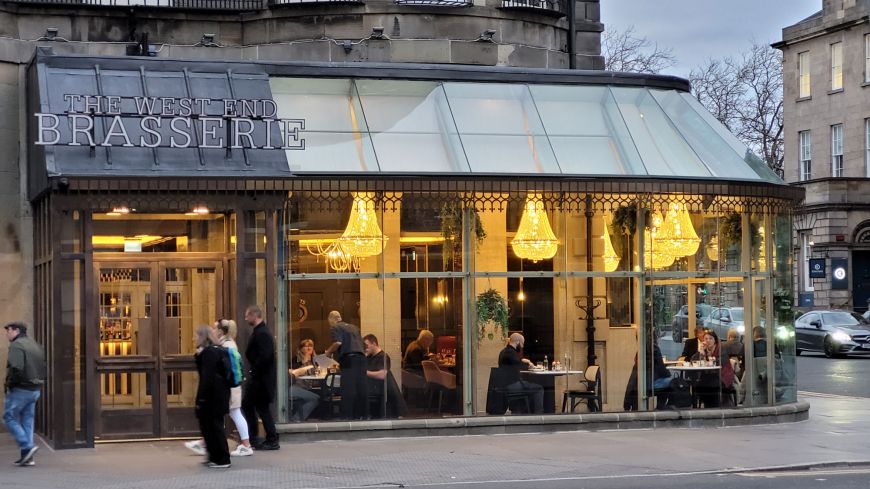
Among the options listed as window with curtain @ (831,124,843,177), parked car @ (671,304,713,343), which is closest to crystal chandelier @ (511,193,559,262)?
parked car @ (671,304,713,343)

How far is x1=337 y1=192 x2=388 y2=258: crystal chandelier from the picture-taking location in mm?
18391

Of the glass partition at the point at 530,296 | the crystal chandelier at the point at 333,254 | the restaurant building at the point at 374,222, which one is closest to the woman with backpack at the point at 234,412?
the restaurant building at the point at 374,222

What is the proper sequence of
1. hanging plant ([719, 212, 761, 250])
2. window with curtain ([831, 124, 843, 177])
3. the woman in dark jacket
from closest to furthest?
the woman in dark jacket → hanging plant ([719, 212, 761, 250]) → window with curtain ([831, 124, 843, 177])

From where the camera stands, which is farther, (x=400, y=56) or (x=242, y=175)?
(x=400, y=56)

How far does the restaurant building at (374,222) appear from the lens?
1741 cm

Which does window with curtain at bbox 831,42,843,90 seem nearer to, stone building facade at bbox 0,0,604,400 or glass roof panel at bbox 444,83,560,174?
stone building facade at bbox 0,0,604,400

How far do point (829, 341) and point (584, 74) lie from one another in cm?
2262

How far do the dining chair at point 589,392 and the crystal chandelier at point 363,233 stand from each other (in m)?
3.41

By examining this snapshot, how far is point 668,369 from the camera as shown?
19.5 meters

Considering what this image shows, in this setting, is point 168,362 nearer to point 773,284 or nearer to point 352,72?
point 352,72

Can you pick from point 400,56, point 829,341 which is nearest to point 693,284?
point 400,56

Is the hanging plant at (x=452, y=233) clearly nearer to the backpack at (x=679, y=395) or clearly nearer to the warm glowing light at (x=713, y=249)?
the warm glowing light at (x=713, y=249)

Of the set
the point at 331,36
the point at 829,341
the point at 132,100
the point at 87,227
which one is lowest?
the point at 829,341

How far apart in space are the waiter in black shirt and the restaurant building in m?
0.14
